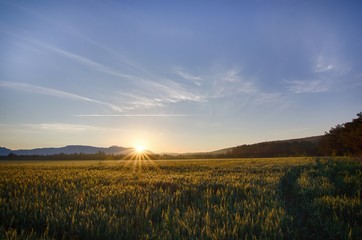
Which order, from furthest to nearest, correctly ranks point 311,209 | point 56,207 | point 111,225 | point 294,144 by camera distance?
point 294,144 → point 311,209 → point 56,207 → point 111,225

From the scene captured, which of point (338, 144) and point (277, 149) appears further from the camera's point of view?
point (277, 149)

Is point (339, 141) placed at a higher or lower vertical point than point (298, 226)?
higher

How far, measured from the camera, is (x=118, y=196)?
6.51 m

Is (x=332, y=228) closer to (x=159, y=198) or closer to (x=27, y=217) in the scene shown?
(x=159, y=198)

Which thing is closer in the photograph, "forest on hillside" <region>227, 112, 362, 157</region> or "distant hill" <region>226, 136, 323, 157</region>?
"forest on hillside" <region>227, 112, 362, 157</region>

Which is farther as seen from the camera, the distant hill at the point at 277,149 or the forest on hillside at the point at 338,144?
the distant hill at the point at 277,149

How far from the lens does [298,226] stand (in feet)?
15.4

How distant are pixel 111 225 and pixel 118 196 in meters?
2.42

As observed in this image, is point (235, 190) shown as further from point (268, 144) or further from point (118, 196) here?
point (268, 144)

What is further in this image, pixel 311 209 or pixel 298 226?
pixel 311 209

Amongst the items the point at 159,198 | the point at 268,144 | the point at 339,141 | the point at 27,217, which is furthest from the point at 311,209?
the point at 268,144

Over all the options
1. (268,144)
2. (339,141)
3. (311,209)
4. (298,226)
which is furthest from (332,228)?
(268,144)

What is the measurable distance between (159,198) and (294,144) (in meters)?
102

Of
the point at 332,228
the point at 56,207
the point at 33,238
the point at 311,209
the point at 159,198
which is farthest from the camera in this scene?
the point at 159,198
